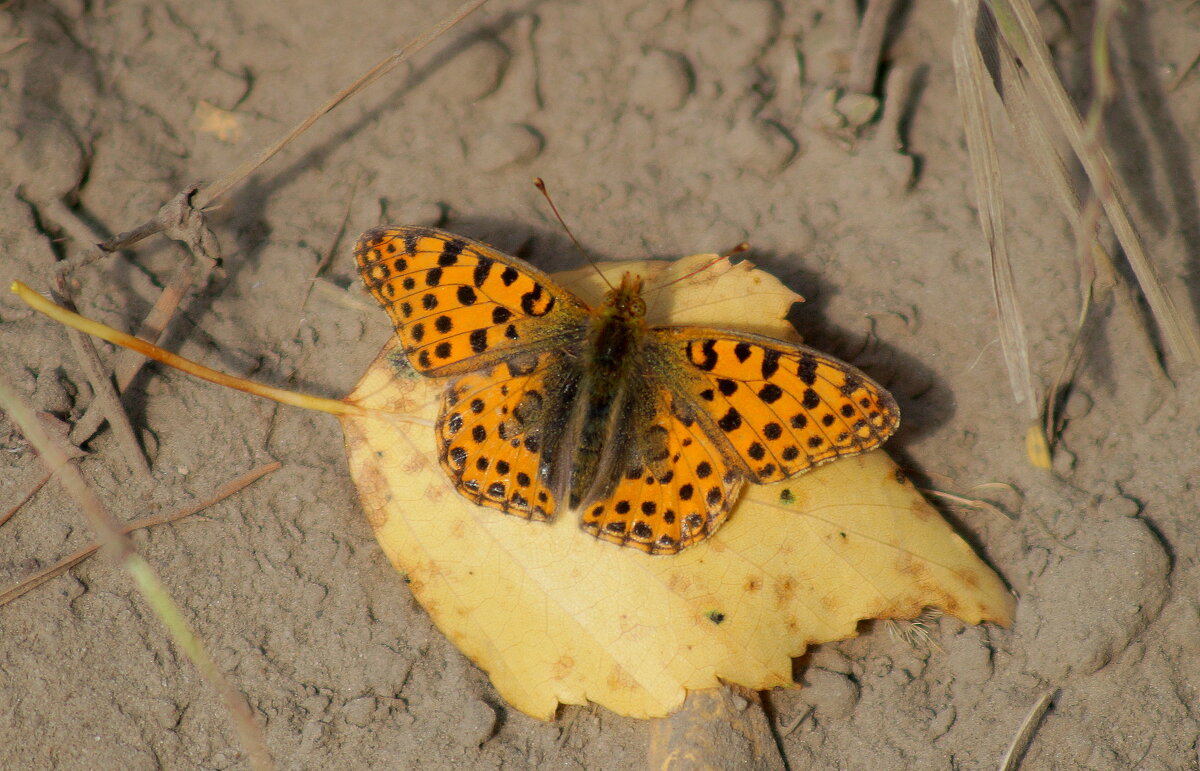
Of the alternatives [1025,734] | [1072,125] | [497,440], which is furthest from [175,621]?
[1072,125]

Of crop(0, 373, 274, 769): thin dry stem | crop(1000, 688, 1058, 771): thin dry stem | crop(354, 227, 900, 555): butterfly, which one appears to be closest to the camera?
crop(0, 373, 274, 769): thin dry stem

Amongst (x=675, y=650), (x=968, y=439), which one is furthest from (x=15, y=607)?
(x=968, y=439)

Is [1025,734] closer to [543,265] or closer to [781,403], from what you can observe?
[781,403]

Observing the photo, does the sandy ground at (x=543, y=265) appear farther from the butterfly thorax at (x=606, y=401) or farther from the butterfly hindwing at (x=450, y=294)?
the butterfly thorax at (x=606, y=401)

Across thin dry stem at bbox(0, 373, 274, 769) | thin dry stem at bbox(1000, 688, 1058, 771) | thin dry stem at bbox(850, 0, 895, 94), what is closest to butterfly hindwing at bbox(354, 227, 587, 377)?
thin dry stem at bbox(0, 373, 274, 769)

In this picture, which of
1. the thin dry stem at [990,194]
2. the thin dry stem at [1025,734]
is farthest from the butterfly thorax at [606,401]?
the thin dry stem at [1025,734]

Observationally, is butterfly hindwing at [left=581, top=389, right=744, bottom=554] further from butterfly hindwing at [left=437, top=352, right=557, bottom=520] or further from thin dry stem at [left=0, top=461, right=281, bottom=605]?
thin dry stem at [left=0, top=461, right=281, bottom=605]

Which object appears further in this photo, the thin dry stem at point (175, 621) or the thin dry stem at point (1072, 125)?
the thin dry stem at point (1072, 125)
